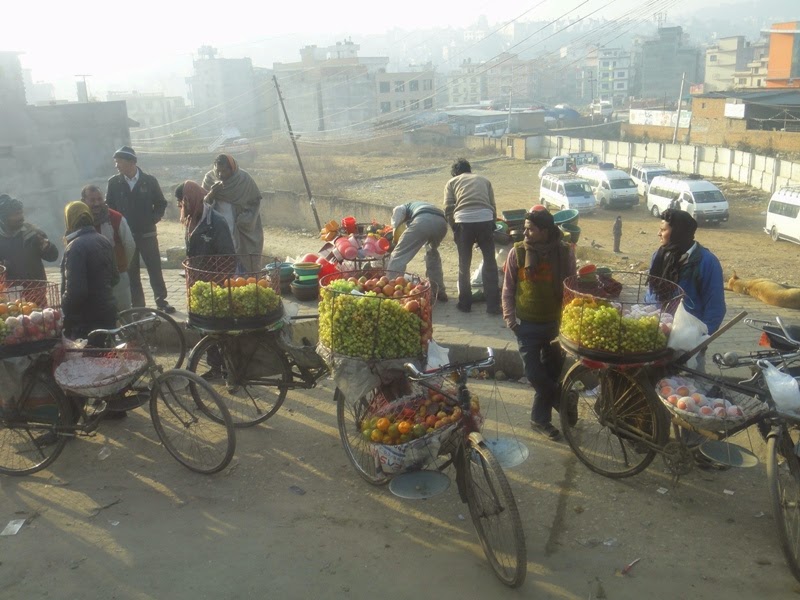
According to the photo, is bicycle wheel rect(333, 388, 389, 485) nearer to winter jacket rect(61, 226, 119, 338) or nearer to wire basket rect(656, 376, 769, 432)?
wire basket rect(656, 376, 769, 432)

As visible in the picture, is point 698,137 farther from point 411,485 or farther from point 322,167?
point 411,485

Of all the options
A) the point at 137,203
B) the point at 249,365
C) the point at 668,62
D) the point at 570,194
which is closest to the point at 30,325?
the point at 249,365

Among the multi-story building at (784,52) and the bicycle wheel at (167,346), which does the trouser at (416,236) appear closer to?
the bicycle wheel at (167,346)

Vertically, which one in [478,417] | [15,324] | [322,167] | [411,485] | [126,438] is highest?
[15,324]

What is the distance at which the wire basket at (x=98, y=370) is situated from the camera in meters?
5.05

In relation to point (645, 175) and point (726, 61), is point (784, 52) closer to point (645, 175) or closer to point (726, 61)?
point (645, 175)

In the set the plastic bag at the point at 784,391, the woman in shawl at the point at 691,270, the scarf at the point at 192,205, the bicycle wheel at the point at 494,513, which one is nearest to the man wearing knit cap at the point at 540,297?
the woman in shawl at the point at 691,270

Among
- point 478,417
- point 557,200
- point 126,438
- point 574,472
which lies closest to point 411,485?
point 478,417

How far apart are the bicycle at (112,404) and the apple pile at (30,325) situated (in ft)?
0.54

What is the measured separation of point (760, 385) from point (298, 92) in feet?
275

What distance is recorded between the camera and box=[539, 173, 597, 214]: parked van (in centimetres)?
3064

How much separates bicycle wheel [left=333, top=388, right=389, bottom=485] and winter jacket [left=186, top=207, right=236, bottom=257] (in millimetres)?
A: 2678

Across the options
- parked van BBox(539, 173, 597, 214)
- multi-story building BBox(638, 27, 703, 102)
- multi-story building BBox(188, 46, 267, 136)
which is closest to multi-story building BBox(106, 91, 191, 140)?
multi-story building BBox(188, 46, 267, 136)

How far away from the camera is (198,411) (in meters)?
5.53
